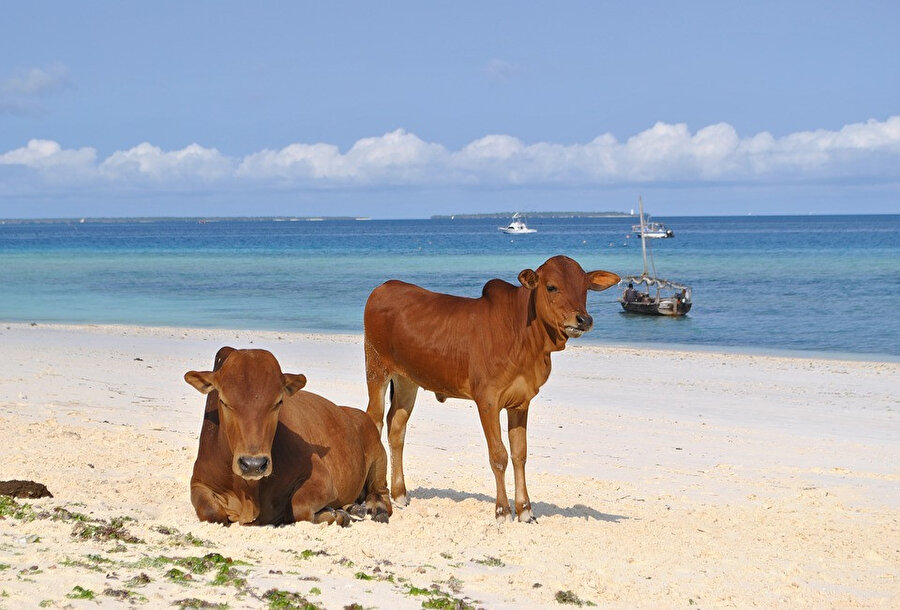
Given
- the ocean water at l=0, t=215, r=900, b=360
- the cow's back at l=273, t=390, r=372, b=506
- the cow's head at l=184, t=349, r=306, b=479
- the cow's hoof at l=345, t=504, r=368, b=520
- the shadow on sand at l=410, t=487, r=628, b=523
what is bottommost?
the ocean water at l=0, t=215, r=900, b=360

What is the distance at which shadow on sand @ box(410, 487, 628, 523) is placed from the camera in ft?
30.3

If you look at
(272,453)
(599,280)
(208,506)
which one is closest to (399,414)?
(599,280)

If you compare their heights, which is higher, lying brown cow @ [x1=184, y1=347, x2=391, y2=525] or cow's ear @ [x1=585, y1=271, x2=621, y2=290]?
cow's ear @ [x1=585, y1=271, x2=621, y2=290]

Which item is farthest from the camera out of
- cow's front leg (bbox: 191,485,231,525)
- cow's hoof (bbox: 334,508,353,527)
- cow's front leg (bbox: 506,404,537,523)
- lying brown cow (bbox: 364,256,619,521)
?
cow's front leg (bbox: 506,404,537,523)

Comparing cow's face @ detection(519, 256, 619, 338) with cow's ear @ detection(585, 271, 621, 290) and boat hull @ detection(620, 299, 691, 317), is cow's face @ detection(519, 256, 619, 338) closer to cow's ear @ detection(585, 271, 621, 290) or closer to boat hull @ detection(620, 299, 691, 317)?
cow's ear @ detection(585, 271, 621, 290)

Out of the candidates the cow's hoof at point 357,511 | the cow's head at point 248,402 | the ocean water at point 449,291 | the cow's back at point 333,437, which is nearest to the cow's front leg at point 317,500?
the cow's back at point 333,437

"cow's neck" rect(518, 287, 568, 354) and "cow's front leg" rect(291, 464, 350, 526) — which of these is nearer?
"cow's front leg" rect(291, 464, 350, 526)

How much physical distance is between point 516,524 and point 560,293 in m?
1.76

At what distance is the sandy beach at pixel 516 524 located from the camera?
19.9 ft

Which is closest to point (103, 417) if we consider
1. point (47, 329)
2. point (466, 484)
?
point (466, 484)

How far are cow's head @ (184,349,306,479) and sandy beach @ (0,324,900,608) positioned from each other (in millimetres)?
516

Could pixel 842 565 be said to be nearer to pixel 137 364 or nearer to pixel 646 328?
pixel 137 364

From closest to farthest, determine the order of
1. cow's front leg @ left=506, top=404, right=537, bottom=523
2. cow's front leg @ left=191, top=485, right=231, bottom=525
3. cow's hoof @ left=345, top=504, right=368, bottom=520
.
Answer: cow's front leg @ left=191, top=485, right=231, bottom=525
cow's hoof @ left=345, top=504, right=368, bottom=520
cow's front leg @ left=506, top=404, right=537, bottom=523

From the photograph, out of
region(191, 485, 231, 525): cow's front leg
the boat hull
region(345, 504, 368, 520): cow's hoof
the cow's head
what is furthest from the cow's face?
the boat hull
